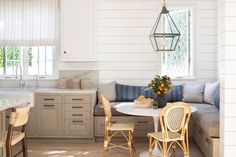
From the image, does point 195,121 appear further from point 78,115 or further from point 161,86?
point 78,115

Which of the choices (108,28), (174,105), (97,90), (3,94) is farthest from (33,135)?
(174,105)

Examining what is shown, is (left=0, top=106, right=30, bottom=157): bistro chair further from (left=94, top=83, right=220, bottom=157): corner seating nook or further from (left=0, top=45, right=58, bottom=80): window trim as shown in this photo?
(left=0, top=45, right=58, bottom=80): window trim

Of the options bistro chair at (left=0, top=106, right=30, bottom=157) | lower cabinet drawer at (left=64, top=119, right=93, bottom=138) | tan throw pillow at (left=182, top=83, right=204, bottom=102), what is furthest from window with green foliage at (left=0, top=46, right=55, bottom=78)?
bistro chair at (left=0, top=106, right=30, bottom=157)

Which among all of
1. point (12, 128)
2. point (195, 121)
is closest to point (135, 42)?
point (195, 121)

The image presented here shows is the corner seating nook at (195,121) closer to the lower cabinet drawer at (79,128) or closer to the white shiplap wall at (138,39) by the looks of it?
the lower cabinet drawer at (79,128)

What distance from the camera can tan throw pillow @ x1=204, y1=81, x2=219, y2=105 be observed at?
237 inches

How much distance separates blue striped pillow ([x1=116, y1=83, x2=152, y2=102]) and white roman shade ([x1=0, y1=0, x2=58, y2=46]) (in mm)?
1552

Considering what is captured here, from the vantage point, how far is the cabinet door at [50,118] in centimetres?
584

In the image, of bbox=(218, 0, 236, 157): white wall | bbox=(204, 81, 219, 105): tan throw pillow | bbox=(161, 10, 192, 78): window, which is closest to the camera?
bbox=(218, 0, 236, 157): white wall

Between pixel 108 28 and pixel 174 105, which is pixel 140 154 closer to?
pixel 174 105


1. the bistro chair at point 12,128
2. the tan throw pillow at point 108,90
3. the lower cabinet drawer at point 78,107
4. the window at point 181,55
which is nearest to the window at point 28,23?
the tan throw pillow at point 108,90

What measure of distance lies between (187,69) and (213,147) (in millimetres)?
2594

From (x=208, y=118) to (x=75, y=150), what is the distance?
83.4 inches

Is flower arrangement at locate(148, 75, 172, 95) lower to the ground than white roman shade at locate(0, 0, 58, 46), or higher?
lower
